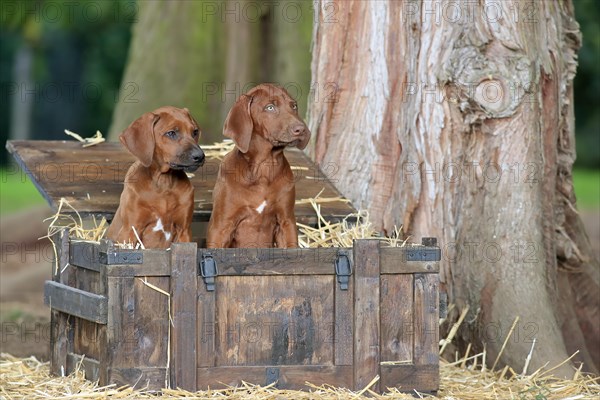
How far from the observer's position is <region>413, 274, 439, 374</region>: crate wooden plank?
5.61 meters

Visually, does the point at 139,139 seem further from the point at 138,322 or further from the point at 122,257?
the point at 138,322

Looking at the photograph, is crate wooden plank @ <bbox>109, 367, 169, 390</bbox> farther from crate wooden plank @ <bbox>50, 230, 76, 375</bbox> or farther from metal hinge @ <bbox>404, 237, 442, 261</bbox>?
metal hinge @ <bbox>404, 237, 442, 261</bbox>

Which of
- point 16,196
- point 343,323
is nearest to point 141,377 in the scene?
point 343,323

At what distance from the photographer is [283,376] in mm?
5461

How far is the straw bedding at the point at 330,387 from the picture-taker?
536cm

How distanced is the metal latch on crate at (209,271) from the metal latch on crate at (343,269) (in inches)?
26.6

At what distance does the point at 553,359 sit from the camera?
654 cm

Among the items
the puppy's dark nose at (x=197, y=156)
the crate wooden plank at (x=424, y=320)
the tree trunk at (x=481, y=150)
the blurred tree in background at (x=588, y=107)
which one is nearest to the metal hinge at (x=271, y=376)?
the crate wooden plank at (x=424, y=320)

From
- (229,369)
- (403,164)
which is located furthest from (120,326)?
(403,164)

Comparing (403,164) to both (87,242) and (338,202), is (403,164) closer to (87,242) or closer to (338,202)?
(338,202)

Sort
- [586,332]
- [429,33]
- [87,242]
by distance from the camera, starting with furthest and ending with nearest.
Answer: [586,332] < [429,33] < [87,242]

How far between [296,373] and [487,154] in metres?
2.20

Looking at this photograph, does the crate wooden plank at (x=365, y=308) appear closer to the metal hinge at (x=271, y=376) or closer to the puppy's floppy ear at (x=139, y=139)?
the metal hinge at (x=271, y=376)

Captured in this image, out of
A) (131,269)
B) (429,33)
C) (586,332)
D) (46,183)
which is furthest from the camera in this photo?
(586,332)
